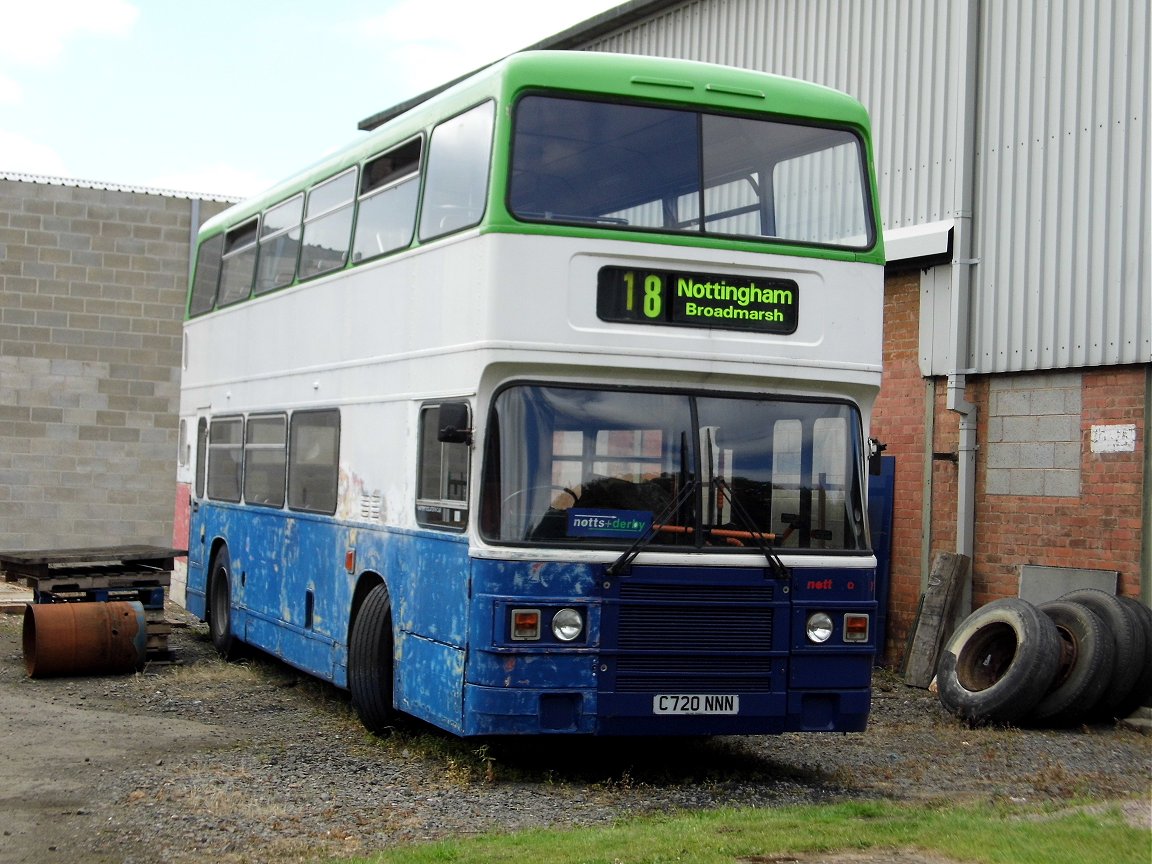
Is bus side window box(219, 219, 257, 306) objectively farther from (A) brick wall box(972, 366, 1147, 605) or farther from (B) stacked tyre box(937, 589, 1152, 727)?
(B) stacked tyre box(937, 589, 1152, 727)

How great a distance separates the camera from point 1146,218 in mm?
12875

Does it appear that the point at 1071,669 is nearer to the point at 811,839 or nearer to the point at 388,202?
the point at 811,839

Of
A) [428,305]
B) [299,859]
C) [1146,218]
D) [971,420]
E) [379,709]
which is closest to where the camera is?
[299,859]

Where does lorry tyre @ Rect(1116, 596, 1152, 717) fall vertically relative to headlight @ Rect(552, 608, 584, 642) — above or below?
below

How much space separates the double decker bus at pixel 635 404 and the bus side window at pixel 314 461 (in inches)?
61.0

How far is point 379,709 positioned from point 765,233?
13.3ft

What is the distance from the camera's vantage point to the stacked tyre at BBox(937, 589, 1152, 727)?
39.1 feet

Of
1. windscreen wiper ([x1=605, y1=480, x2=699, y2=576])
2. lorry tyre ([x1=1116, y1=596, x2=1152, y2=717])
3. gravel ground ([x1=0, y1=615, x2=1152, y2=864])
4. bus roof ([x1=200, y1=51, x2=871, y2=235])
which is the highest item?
bus roof ([x1=200, y1=51, x2=871, y2=235])

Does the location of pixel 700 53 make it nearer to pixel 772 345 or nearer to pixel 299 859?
pixel 772 345

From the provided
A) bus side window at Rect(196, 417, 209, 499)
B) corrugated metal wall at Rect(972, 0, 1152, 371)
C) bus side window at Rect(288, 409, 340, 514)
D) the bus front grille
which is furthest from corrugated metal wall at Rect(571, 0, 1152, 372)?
bus side window at Rect(196, 417, 209, 499)

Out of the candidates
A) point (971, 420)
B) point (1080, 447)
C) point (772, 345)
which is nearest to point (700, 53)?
point (971, 420)

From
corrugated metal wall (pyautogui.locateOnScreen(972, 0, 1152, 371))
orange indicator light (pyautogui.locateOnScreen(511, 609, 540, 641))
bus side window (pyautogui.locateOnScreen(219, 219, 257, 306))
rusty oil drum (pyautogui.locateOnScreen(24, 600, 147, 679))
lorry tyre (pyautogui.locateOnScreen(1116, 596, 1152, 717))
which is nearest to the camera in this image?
orange indicator light (pyautogui.locateOnScreen(511, 609, 540, 641))

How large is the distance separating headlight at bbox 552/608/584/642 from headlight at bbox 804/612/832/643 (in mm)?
1395

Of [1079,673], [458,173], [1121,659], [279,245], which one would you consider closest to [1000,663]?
[1079,673]
